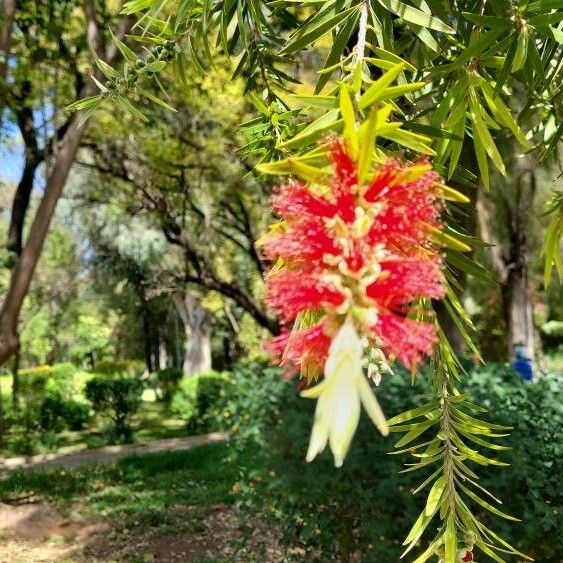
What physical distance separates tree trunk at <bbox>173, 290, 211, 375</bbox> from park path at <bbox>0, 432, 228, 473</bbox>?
8758 mm

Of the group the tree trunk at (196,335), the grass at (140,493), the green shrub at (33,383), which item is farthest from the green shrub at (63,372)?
the grass at (140,493)

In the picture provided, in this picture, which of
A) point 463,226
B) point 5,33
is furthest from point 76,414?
point 463,226

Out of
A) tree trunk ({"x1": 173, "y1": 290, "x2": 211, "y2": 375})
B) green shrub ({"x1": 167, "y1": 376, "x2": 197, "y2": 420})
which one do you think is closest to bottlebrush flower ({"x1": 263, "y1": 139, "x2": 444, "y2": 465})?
green shrub ({"x1": 167, "y1": 376, "x2": 197, "y2": 420})

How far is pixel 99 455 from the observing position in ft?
33.7

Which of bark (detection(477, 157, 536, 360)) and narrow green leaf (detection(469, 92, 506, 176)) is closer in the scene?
narrow green leaf (detection(469, 92, 506, 176))

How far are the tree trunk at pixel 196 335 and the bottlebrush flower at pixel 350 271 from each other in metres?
19.8

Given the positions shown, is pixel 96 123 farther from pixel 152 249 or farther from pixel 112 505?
pixel 152 249

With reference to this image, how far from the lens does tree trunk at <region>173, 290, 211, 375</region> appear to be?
68.2 feet

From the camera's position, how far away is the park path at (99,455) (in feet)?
30.9

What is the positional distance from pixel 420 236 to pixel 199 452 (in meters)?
8.68

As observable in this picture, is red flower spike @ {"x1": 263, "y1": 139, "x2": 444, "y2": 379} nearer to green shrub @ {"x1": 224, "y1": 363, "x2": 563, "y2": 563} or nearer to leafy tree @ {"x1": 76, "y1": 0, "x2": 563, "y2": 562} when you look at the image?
leafy tree @ {"x1": 76, "y1": 0, "x2": 563, "y2": 562}

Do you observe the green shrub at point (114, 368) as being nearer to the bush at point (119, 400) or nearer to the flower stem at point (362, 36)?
the bush at point (119, 400)

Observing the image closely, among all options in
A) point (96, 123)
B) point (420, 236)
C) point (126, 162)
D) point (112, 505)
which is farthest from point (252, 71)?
point (126, 162)

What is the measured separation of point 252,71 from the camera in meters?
1.64
